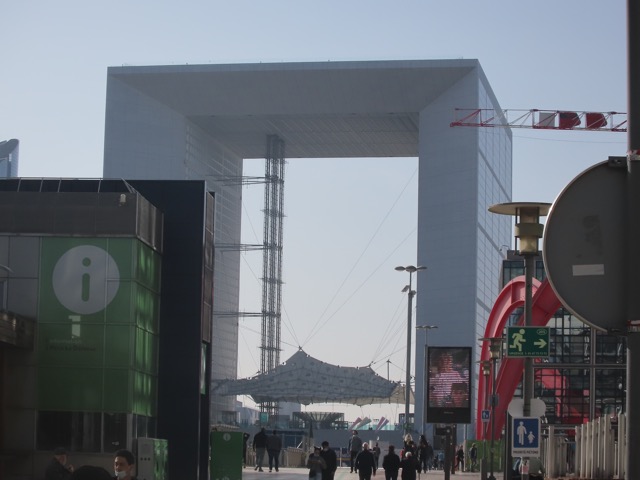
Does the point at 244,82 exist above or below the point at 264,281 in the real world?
above

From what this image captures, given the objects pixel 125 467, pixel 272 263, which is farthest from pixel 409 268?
pixel 272 263

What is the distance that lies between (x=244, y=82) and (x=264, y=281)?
22.1 meters

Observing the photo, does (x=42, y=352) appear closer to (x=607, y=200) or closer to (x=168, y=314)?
(x=168, y=314)

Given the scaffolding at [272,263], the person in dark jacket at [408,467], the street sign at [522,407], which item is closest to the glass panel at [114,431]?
the person in dark jacket at [408,467]

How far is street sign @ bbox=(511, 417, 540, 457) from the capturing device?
15.7 m

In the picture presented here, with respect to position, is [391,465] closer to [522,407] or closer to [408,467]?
[408,467]

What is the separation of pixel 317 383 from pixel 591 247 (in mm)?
119236

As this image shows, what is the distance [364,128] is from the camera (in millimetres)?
121562

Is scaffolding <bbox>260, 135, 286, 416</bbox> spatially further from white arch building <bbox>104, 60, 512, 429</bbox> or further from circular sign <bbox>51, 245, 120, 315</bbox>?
circular sign <bbox>51, 245, 120, 315</bbox>

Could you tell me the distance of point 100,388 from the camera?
35906 mm

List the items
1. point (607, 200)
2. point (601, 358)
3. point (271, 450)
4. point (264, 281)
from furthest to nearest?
point (264, 281)
point (601, 358)
point (271, 450)
point (607, 200)

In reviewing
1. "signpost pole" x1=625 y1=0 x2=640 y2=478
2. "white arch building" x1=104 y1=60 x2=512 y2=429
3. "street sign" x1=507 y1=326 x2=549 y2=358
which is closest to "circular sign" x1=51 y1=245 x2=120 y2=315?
"street sign" x1=507 y1=326 x2=549 y2=358

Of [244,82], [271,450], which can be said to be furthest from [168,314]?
[244,82]

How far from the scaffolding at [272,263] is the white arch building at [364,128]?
360 cm
